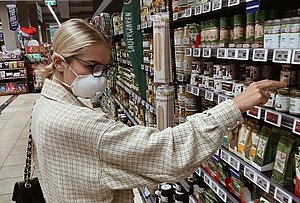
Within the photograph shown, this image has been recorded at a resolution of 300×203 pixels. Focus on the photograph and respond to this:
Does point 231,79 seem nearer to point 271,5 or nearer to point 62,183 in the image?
point 271,5

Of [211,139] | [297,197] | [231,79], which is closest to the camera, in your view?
[211,139]

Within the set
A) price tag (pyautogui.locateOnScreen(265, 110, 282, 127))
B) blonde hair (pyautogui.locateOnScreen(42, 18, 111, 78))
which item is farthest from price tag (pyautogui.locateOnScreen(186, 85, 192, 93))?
blonde hair (pyautogui.locateOnScreen(42, 18, 111, 78))

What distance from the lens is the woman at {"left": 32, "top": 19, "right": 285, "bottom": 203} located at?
1027 millimetres

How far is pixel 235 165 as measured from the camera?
1.73 metres

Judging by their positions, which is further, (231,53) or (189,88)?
(189,88)

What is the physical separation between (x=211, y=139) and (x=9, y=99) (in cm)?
1058

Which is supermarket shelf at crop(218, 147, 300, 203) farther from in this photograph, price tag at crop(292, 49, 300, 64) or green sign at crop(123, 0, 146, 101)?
green sign at crop(123, 0, 146, 101)

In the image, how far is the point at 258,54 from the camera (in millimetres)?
1441

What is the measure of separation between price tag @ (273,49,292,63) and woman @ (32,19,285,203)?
0.20 metres

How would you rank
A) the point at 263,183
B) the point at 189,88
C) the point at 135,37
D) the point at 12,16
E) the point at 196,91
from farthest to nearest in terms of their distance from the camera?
the point at 12,16 → the point at 135,37 → the point at 189,88 → the point at 196,91 → the point at 263,183

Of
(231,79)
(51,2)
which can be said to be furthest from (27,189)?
(51,2)

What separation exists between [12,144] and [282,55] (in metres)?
5.23

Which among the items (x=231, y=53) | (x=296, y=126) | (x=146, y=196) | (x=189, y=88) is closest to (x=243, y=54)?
(x=231, y=53)

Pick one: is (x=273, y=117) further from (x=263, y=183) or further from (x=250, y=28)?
(x=250, y=28)
